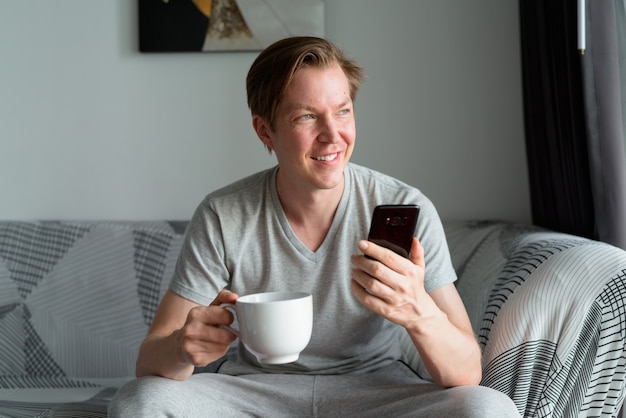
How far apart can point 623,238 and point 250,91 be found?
91cm

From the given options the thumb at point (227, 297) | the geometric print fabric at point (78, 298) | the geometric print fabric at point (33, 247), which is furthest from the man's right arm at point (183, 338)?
the geometric print fabric at point (33, 247)

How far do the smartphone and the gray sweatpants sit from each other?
0.29 metres

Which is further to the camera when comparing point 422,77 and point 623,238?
point 422,77

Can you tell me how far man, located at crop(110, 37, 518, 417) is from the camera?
1.34 metres

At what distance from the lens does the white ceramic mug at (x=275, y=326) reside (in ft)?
3.70

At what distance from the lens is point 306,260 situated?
1563 mm

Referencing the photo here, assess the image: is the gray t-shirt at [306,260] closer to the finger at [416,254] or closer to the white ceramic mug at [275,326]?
the finger at [416,254]

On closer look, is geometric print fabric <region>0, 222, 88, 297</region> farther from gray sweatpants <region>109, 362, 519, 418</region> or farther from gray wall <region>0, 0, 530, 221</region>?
gray sweatpants <region>109, 362, 519, 418</region>

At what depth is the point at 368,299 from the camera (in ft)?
4.06

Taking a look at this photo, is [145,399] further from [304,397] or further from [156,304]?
[156,304]

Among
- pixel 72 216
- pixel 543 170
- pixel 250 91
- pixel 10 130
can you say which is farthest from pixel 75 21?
pixel 543 170

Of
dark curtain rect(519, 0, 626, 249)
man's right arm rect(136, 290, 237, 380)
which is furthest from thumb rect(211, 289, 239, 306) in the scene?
dark curtain rect(519, 0, 626, 249)

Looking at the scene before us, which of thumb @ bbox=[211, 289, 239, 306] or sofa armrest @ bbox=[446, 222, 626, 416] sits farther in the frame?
sofa armrest @ bbox=[446, 222, 626, 416]

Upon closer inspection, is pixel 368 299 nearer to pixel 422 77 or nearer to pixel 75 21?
pixel 422 77
